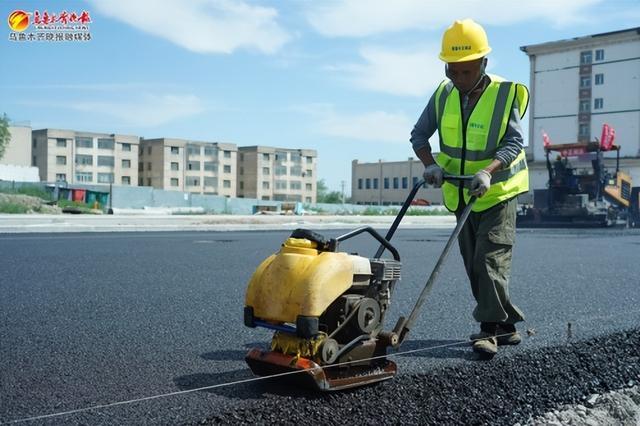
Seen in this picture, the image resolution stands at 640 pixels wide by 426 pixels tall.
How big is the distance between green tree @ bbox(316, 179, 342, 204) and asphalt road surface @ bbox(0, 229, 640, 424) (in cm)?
9227

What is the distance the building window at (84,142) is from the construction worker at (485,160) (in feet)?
276

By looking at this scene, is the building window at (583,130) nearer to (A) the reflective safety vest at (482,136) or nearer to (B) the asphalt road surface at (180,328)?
(B) the asphalt road surface at (180,328)

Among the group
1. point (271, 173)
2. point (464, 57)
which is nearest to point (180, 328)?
point (464, 57)

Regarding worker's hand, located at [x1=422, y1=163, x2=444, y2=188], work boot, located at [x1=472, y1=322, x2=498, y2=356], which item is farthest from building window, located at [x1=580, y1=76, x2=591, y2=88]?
worker's hand, located at [x1=422, y1=163, x2=444, y2=188]

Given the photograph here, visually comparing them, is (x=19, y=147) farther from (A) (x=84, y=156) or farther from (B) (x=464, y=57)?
(B) (x=464, y=57)

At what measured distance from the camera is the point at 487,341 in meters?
3.54

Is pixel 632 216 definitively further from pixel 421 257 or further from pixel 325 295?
pixel 325 295

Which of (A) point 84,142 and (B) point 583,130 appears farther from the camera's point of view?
(A) point 84,142

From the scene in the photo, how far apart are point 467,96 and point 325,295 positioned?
164 centimetres

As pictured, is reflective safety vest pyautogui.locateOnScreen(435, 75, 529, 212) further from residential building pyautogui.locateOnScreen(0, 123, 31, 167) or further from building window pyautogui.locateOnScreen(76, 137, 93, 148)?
building window pyautogui.locateOnScreen(76, 137, 93, 148)

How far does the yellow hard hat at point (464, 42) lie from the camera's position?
11.0ft

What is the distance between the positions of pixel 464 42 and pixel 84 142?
84966mm

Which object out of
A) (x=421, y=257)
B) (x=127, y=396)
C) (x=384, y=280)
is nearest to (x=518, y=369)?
(x=384, y=280)

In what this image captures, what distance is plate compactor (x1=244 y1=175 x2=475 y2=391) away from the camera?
8.59 ft
